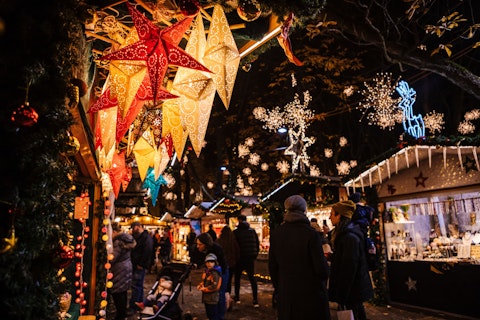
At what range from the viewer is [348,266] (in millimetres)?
4891

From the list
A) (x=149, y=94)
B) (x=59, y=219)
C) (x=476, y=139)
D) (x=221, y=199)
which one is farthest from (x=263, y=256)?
(x=59, y=219)

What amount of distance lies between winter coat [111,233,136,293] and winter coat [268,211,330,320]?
4703mm

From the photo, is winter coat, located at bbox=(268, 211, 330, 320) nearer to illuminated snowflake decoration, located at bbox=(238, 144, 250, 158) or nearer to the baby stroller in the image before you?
the baby stroller

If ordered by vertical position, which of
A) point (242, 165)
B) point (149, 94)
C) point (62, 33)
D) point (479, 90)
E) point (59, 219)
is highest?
point (242, 165)

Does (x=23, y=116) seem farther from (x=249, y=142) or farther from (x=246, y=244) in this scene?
(x=249, y=142)

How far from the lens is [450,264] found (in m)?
8.33

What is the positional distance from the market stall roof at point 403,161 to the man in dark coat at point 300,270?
5413mm

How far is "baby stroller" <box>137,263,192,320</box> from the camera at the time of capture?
22.5 feet

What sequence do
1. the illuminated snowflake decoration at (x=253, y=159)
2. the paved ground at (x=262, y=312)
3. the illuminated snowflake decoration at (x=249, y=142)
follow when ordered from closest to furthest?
the paved ground at (x=262, y=312), the illuminated snowflake decoration at (x=249, y=142), the illuminated snowflake decoration at (x=253, y=159)

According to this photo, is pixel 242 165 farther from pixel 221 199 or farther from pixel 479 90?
pixel 479 90

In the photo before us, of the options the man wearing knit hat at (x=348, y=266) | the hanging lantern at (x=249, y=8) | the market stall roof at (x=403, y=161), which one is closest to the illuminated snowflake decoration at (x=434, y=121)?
the market stall roof at (x=403, y=161)

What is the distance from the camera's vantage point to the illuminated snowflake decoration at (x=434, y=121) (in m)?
16.8

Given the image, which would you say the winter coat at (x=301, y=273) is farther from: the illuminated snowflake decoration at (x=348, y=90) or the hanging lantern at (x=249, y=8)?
the illuminated snowflake decoration at (x=348, y=90)

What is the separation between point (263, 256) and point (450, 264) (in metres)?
8.84
